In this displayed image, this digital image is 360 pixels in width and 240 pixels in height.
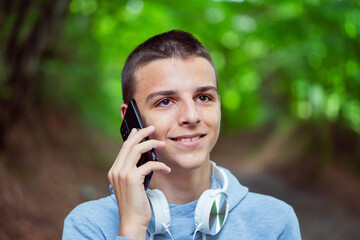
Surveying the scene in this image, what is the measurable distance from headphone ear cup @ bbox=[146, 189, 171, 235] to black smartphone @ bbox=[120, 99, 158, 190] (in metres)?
0.10

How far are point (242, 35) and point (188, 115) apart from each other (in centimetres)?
1060

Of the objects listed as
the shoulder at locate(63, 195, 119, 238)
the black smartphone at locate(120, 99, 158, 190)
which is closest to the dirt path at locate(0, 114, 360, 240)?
the shoulder at locate(63, 195, 119, 238)

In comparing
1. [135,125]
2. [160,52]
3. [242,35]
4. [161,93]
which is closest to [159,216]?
[135,125]

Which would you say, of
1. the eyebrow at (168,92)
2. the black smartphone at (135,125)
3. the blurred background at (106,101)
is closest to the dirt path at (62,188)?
the blurred background at (106,101)

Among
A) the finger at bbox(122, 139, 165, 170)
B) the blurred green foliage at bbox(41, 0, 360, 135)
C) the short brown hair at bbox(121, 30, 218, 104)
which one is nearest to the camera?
the finger at bbox(122, 139, 165, 170)

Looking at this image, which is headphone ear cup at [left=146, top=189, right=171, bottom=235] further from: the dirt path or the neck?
the dirt path

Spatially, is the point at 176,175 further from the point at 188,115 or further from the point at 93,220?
the point at 93,220

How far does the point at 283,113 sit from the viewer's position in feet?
57.4

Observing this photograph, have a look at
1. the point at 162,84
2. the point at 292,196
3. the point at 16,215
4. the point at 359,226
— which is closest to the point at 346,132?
the point at 292,196

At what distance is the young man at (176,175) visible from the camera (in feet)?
6.02

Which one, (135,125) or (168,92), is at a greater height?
(168,92)

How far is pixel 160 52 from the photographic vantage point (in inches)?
82.1

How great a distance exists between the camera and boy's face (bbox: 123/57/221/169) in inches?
77.0

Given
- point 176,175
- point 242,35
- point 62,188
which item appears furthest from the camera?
point 242,35
